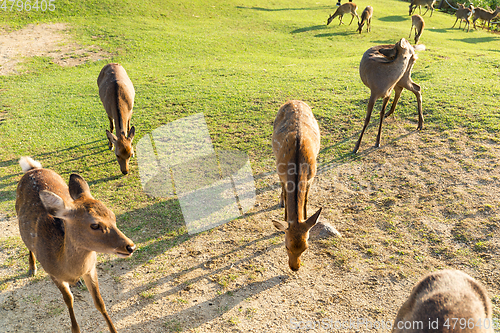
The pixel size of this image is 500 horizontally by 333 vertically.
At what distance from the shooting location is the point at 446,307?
9.64 feet

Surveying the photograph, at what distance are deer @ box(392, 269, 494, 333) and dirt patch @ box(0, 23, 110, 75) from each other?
1620 centimetres

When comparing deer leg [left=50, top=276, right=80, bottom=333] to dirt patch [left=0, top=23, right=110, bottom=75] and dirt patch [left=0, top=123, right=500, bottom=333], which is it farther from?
dirt patch [left=0, top=23, right=110, bottom=75]

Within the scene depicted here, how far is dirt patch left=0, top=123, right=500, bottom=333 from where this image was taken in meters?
4.60

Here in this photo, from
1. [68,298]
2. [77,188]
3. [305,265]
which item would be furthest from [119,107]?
[305,265]

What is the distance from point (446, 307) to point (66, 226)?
384 centimetres

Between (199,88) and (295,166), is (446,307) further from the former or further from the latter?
(199,88)

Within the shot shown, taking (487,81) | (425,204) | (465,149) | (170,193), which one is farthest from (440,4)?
(170,193)

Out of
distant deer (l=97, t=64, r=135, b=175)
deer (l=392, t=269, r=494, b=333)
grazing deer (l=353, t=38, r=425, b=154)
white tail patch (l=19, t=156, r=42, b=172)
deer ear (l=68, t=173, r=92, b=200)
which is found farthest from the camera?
grazing deer (l=353, t=38, r=425, b=154)

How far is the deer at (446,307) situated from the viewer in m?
2.82

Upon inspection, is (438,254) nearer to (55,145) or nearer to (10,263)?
(10,263)

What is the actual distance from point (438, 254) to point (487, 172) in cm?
291

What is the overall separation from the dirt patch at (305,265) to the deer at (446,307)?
1.44 m

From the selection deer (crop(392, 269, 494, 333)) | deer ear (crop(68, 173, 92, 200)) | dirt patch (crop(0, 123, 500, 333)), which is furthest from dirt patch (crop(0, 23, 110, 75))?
deer (crop(392, 269, 494, 333))

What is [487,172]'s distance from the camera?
709cm
